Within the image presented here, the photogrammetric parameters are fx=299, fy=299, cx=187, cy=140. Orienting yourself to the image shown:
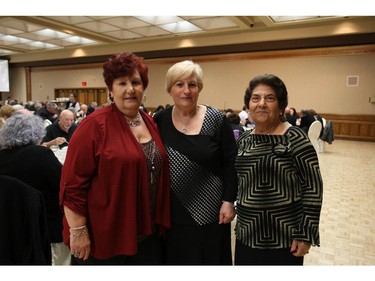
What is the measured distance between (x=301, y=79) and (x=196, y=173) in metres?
11.9

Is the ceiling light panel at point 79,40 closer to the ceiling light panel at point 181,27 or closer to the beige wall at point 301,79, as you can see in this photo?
the beige wall at point 301,79

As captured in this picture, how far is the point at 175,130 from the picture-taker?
1671 millimetres

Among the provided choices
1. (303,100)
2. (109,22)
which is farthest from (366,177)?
(109,22)

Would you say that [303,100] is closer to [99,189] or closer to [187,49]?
[187,49]

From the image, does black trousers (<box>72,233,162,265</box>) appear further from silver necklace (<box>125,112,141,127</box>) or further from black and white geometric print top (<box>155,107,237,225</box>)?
silver necklace (<box>125,112,141,127</box>)

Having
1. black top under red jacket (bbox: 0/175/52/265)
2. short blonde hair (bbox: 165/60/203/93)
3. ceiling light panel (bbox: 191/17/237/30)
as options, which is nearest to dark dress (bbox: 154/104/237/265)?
short blonde hair (bbox: 165/60/203/93)

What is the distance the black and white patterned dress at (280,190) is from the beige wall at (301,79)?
38.3ft

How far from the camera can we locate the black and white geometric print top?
63.4 inches

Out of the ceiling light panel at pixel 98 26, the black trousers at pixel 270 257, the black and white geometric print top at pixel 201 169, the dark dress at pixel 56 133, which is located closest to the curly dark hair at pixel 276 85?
the black and white geometric print top at pixel 201 169

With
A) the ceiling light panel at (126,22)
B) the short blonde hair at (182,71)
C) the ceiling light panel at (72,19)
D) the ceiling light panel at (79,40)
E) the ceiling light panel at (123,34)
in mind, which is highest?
the ceiling light panel at (79,40)

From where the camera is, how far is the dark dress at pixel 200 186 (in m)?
1.62

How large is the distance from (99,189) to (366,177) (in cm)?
622

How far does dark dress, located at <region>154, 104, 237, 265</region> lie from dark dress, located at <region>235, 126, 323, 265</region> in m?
0.15

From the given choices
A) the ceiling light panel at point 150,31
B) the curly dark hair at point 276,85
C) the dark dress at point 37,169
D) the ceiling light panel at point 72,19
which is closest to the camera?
the curly dark hair at point 276,85
